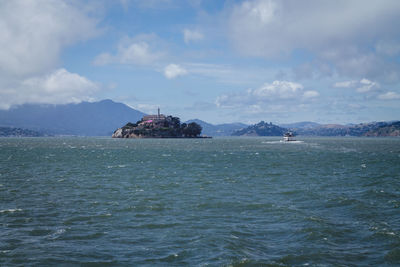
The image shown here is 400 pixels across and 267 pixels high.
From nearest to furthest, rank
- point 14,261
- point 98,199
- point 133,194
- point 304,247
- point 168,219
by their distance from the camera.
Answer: point 14,261, point 304,247, point 168,219, point 98,199, point 133,194

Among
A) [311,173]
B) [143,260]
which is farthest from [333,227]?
[311,173]

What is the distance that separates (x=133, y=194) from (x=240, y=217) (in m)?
13.5

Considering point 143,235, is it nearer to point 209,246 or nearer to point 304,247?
point 209,246

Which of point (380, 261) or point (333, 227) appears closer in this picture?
point (380, 261)

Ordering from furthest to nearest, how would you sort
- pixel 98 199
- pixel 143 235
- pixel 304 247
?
pixel 98 199
pixel 143 235
pixel 304 247

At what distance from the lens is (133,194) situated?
34875mm

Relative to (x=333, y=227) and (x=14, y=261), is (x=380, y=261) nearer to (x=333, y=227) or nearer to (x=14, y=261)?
(x=333, y=227)

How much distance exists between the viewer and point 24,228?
73.1 feet

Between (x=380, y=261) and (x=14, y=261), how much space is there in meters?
18.0

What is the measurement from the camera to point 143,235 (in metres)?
21.2

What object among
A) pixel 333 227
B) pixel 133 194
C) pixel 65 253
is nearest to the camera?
pixel 65 253

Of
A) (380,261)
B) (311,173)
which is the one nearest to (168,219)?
(380,261)

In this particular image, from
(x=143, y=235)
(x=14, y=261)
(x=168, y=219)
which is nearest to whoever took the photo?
(x=14, y=261)

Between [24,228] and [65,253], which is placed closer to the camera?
[65,253]
